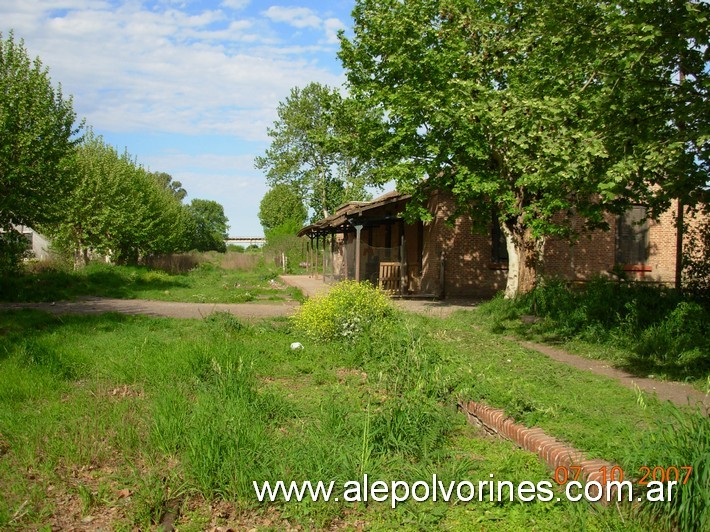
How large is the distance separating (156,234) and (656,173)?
31377 mm

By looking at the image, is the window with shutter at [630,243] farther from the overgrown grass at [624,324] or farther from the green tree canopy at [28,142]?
the green tree canopy at [28,142]

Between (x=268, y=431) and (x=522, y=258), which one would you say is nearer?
(x=268, y=431)

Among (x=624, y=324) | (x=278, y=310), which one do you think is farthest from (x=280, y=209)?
(x=624, y=324)

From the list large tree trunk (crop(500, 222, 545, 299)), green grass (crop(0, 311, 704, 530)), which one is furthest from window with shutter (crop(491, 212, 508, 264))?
green grass (crop(0, 311, 704, 530))

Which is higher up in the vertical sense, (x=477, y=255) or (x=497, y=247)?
(x=497, y=247)

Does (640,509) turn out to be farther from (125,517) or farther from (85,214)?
(85,214)

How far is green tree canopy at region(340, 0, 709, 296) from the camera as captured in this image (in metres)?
6.86

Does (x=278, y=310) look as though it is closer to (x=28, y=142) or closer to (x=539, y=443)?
(x=28, y=142)

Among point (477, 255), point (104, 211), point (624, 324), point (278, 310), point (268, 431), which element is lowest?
point (268, 431)

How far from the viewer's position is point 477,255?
20.8 m

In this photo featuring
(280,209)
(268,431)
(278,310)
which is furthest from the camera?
(280,209)

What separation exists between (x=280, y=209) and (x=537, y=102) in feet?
192

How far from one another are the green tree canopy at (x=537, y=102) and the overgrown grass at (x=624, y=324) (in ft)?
5.34


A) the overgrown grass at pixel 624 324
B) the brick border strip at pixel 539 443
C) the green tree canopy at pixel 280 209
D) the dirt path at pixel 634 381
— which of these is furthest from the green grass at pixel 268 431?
→ the green tree canopy at pixel 280 209
